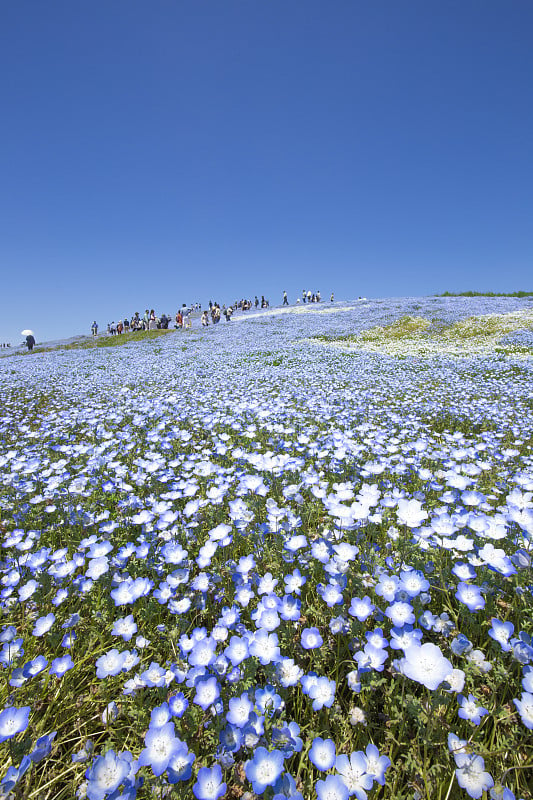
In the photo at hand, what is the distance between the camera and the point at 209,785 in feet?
3.73

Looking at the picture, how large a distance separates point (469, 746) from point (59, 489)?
3.55 metres

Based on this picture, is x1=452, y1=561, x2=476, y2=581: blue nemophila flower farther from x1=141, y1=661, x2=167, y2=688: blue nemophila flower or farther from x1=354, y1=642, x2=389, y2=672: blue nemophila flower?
x1=141, y1=661, x2=167, y2=688: blue nemophila flower

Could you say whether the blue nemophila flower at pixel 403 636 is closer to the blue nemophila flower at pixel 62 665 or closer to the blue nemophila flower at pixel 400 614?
the blue nemophila flower at pixel 400 614

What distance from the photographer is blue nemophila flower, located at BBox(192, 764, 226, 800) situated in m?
1.10

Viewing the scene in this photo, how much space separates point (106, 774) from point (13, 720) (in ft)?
1.52

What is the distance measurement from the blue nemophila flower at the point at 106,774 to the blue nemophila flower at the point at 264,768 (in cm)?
42

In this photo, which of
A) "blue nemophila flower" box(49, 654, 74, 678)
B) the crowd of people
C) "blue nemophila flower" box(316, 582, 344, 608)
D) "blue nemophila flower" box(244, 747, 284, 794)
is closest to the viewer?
"blue nemophila flower" box(244, 747, 284, 794)

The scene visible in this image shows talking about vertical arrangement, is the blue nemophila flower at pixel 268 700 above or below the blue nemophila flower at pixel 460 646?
below

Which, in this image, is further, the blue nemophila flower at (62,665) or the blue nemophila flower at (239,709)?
the blue nemophila flower at (62,665)

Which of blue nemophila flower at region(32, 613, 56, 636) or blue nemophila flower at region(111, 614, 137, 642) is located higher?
blue nemophila flower at region(111, 614, 137, 642)

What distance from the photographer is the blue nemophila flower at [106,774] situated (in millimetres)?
1104

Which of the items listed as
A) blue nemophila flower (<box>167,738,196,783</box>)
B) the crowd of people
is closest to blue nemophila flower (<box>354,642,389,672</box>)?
blue nemophila flower (<box>167,738,196,783</box>)

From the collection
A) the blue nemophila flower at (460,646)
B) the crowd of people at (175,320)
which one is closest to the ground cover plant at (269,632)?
the blue nemophila flower at (460,646)

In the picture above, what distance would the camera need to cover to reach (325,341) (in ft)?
64.3
